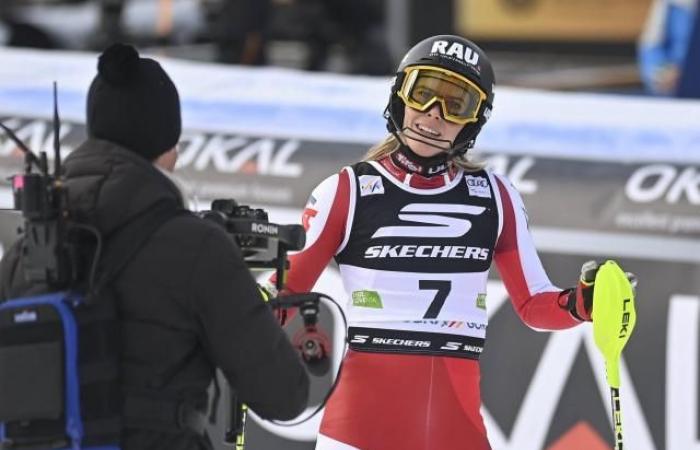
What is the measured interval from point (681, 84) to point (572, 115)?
7.96 feet

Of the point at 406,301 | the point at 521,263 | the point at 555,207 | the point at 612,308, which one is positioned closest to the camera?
the point at 612,308

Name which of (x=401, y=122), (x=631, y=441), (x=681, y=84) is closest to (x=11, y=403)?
(x=401, y=122)

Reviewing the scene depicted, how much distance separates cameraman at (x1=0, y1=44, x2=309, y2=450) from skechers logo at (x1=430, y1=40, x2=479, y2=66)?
1101 millimetres

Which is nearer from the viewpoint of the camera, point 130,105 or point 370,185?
point 130,105

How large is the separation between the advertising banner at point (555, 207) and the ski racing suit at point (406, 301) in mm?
1301

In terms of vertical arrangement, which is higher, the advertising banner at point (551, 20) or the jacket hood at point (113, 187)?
the advertising banner at point (551, 20)

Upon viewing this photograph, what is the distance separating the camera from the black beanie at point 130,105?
113 inches

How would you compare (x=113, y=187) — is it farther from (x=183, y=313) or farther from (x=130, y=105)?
(x=183, y=313)

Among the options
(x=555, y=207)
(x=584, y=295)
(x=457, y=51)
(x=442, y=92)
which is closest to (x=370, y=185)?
(x=442, y=92)

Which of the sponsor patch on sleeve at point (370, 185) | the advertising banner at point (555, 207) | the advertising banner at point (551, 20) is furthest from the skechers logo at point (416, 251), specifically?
the advertising banner at point (551, 20)

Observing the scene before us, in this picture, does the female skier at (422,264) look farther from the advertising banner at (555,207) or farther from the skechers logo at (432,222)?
the advertising banner at (555,207)

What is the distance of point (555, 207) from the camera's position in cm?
519

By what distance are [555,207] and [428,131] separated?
1524 mm

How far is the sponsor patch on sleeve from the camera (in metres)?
3.79
